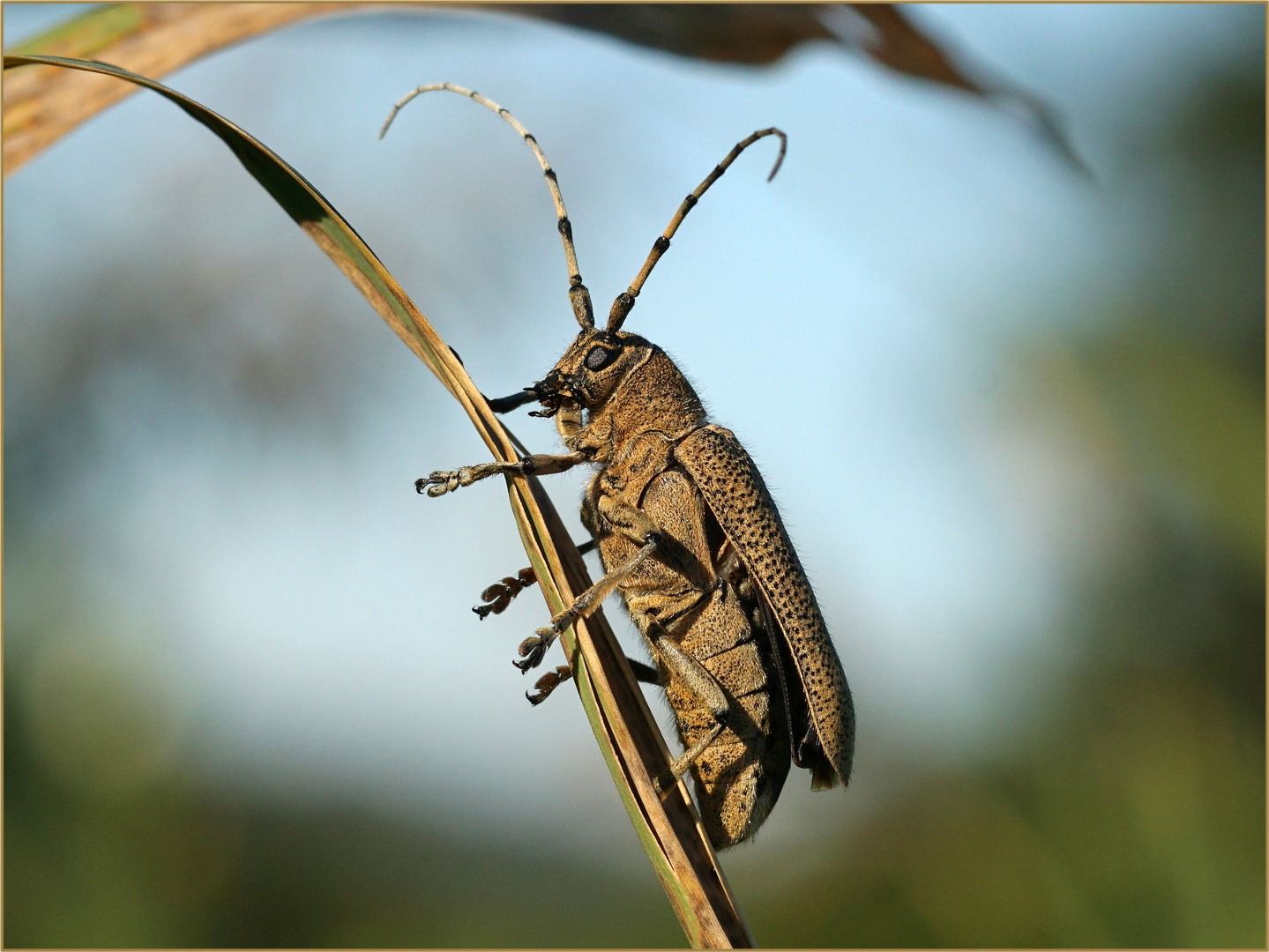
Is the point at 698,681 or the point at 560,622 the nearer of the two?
the point at 560,622

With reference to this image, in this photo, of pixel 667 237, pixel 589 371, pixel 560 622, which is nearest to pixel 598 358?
pixel 589 371

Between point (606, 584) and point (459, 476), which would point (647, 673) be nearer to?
point (606, 584)

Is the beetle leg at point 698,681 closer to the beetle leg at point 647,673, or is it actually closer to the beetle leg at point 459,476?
the beetle leg at point 647,673

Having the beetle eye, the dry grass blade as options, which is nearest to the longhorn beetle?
the beetle eye

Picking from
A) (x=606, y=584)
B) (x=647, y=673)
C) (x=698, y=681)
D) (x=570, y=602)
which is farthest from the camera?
(x=647, y=673)

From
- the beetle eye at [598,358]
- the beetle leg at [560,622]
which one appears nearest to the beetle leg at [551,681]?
the beetle leg at [560,622]

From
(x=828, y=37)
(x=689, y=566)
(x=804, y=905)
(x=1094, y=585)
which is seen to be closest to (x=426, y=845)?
(x=804, y=905)

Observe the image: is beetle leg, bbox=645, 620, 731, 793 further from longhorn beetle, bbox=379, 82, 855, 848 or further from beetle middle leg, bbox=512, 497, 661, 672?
beetle middle leg, bbox=512, 497, 661, 672
